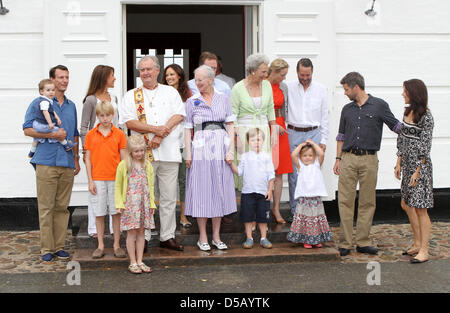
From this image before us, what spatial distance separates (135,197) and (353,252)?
229 centimetres

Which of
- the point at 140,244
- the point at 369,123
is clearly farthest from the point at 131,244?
the point at 369,123

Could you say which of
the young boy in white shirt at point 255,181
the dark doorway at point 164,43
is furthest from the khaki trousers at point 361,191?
the dark doorway at point 164,43

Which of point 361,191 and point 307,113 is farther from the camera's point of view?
point 307,113

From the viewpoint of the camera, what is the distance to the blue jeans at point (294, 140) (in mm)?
6281

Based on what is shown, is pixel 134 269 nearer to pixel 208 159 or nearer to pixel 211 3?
pixel 208 159

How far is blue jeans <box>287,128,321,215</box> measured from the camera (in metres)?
6.28

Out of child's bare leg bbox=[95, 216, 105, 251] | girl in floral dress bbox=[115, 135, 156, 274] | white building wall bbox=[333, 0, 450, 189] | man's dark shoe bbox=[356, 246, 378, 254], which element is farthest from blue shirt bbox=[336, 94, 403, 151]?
child's bare leg bbox=[95, 216, 105, 251]

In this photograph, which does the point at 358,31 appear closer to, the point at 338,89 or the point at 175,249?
the point at 338,89


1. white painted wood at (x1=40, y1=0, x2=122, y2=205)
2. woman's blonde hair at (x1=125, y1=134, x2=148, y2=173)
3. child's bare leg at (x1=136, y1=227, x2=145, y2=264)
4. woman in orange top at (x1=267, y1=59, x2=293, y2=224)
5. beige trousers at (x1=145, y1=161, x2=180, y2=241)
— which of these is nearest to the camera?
woman's blonde hair at (x1=125, y1=134, x2=148, y2=173)

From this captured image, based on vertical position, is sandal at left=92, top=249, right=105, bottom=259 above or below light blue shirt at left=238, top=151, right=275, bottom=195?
below

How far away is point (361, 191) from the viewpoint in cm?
596

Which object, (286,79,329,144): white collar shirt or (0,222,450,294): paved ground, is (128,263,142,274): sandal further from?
(286,79,329,144): white collar shirt

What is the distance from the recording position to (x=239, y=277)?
5113 millimetres

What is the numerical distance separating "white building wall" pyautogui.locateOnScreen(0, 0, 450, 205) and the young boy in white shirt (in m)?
1.45
